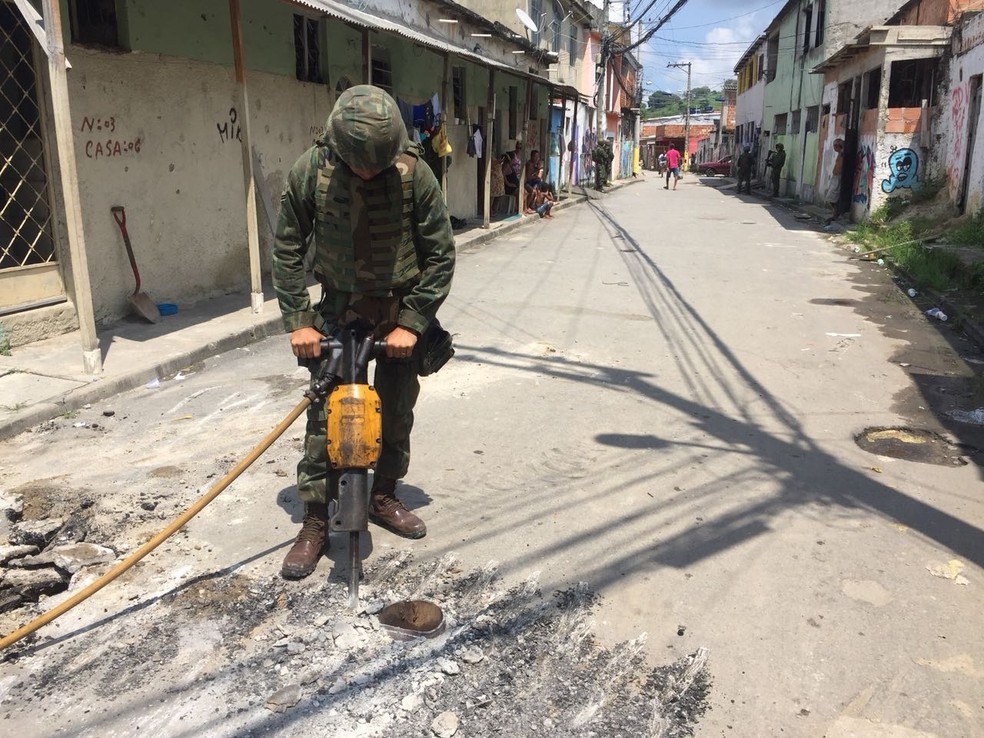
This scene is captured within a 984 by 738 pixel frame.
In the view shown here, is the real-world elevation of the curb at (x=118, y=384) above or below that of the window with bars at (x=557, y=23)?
below

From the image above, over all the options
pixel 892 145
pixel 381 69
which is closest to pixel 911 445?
pixel 381 69

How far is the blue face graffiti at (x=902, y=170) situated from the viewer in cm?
1600

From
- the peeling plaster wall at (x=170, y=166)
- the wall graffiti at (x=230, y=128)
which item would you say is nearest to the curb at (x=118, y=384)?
the peeling plaster wall at (x=170, y=166)

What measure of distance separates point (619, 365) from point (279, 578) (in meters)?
3.94

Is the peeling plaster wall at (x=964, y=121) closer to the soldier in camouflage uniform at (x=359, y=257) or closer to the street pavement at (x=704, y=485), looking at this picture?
the street pavement at (x=704, y=485)

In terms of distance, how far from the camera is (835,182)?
20203 mm

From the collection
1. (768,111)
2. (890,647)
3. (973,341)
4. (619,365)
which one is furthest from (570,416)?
(768,111)

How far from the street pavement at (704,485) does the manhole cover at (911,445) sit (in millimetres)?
105

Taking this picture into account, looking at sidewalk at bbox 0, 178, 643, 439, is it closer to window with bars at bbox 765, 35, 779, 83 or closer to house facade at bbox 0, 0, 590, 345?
house facade at bbox 0, 0, 590, 345

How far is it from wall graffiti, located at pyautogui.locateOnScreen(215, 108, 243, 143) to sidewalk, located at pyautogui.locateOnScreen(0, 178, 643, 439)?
1701 millimetres

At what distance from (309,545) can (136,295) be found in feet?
16.2

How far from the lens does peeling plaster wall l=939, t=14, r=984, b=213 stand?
1273cm

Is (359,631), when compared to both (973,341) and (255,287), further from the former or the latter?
(973,341)

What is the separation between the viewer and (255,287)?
7.51m
